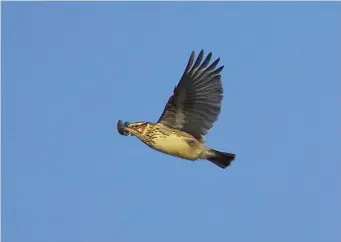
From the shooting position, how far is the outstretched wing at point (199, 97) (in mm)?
18359

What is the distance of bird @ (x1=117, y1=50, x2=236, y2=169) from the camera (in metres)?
18.2

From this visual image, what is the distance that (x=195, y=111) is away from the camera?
60.4 ft

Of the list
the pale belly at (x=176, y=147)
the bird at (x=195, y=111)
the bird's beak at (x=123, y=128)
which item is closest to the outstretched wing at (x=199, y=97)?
the bird at (x=195, y=111)

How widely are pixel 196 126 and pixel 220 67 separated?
4.19 feet

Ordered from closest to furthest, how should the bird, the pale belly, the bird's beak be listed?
1. the pale belly
2. the bird
3. the bird's beak

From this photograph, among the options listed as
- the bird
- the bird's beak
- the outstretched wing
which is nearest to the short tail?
the bird

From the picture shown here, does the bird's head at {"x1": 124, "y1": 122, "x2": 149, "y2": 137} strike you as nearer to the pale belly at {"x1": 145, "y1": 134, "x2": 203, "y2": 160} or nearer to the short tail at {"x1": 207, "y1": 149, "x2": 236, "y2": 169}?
the pale belly at {"x1": 145, "y1": 134, "x2": 203, "y2": 160}

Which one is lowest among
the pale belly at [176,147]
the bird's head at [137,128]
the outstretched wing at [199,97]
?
the pale belly at [176,147]

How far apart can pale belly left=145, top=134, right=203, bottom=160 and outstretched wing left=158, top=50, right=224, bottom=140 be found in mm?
439

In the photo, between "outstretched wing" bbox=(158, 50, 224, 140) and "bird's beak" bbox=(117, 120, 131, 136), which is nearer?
"outstretched wing" bbox=(158, 50, 224, 140)

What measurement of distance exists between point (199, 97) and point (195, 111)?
0.30 metres

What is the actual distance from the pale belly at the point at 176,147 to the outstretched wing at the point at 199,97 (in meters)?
0.44

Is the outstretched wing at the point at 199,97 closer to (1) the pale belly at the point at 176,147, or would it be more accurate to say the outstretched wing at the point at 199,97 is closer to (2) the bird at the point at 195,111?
(2) the bird at the point at 195,111

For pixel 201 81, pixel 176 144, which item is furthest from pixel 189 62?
pixel 176 144
